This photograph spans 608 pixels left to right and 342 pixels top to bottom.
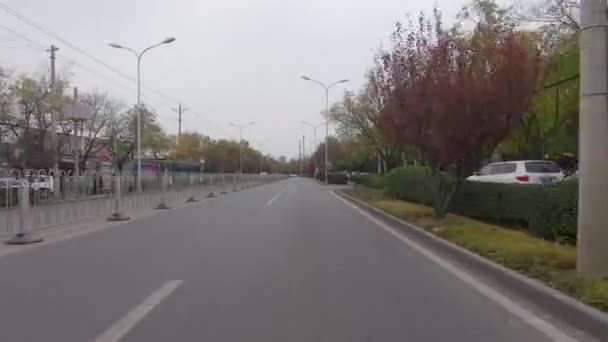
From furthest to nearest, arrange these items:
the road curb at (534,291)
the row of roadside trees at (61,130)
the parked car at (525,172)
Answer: the row of roadside trees at (61,130), the parked car at (525,172), the road curb at (534,291)

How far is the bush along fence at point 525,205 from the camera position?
10.9 meters

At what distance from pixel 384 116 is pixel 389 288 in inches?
392

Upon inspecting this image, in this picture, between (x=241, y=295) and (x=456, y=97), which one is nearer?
(x=241, y=295)

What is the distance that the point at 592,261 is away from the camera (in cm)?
717

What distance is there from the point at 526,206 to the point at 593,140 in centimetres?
613

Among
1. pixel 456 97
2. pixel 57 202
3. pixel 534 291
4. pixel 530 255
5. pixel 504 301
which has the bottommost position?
pixel 504 301

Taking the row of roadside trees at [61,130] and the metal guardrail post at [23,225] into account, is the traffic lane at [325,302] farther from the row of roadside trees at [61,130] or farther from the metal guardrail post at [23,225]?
the row of roadside trees at [61,130]

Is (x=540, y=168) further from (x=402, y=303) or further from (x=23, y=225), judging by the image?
(x=23, y=225)

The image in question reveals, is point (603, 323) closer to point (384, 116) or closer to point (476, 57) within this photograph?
point (476, 57)

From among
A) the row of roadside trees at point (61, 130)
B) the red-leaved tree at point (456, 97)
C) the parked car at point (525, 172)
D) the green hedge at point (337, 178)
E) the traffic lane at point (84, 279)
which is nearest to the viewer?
the traffic lane at point (84, 279)

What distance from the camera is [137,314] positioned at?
6.41 meters

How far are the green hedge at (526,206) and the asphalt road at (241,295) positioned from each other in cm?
278

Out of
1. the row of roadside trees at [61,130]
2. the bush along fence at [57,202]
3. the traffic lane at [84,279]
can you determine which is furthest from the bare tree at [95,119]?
the traffic lane at [84,279]

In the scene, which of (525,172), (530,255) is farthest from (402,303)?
(525,172)
